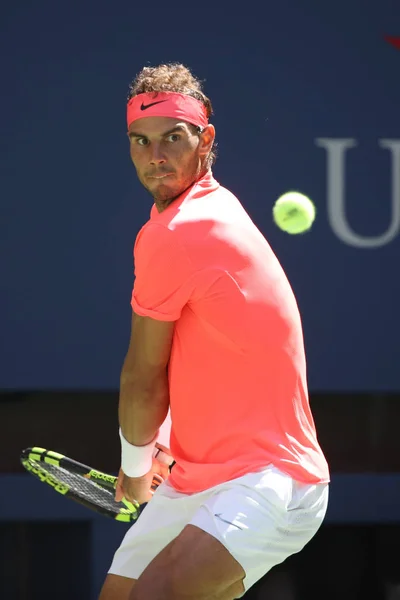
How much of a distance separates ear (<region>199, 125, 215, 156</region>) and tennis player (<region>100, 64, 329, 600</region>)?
3cm

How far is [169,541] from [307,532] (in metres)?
0.34

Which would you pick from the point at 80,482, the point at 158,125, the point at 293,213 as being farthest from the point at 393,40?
the point at 80,482

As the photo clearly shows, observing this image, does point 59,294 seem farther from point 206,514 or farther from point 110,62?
point 206,514

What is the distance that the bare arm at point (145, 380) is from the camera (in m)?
2.73

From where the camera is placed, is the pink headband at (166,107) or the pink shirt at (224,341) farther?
the pink headband at (166,107)

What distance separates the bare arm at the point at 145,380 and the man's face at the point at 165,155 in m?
0.32

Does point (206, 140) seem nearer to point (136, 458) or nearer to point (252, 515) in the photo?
point (136, 458)

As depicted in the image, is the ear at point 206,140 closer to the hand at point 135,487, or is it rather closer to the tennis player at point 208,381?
the tennis player at point 208,381

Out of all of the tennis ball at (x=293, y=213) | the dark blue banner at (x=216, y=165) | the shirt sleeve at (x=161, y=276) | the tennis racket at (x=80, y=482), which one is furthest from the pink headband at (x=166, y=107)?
the dark blue banner at (x=216, y=165)

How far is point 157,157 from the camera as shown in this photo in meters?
2.81

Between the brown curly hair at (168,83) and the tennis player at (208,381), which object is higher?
the brown curly hair at (168,83)

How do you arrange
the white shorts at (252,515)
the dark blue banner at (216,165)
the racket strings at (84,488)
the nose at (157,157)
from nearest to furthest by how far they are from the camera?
the white shorts at (252,515), the nose at (157,157), the racket strings at (84,488), the dark blue banner at (216,165)

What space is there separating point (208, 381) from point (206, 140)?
597 mm

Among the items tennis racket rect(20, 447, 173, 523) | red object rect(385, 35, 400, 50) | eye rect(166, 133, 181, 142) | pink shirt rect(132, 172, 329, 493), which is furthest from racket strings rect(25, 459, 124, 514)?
red object rect(385, 35, 400, 50)
